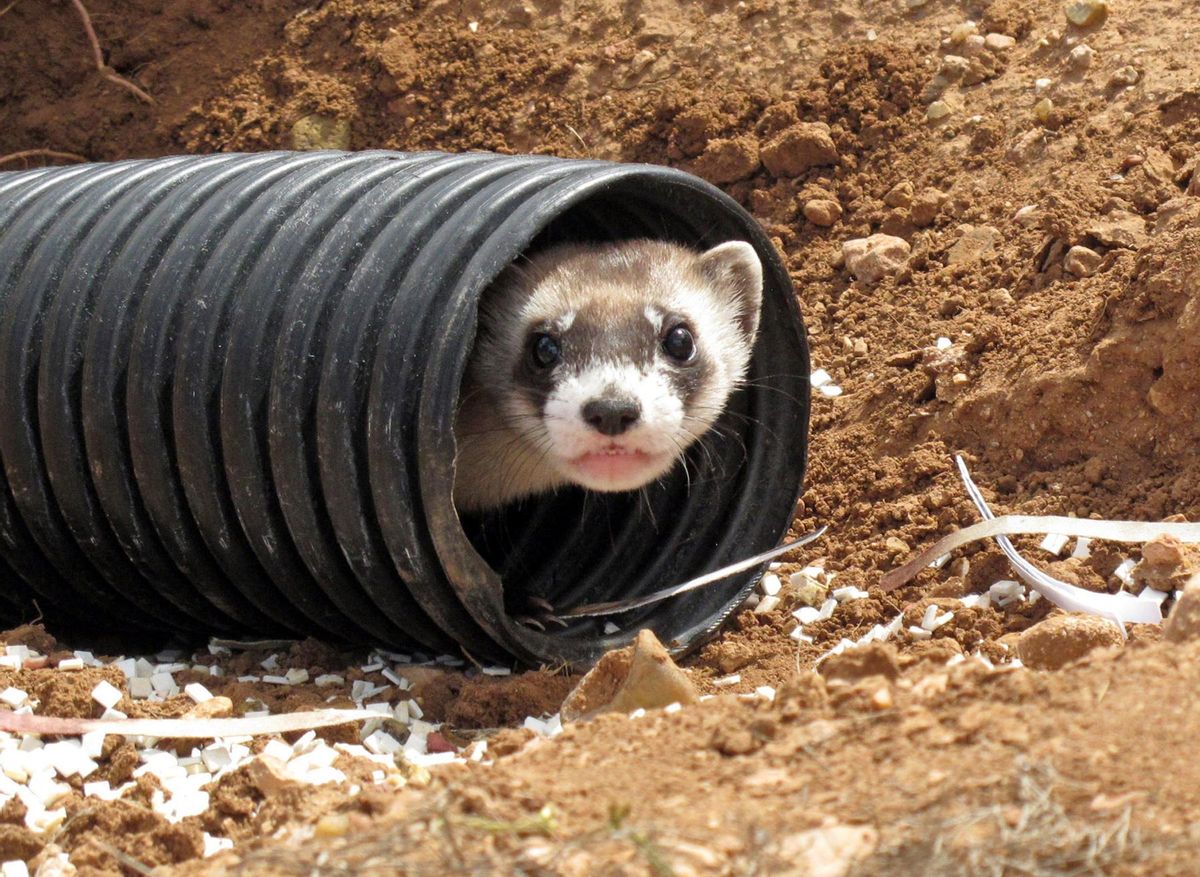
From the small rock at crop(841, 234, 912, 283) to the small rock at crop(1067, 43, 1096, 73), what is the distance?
116 centimetres

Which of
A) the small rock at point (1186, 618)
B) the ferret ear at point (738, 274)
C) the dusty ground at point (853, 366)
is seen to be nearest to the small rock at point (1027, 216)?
the dusty ground at point (853, 366)

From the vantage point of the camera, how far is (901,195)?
6.91m

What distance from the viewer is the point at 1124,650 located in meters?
3.14

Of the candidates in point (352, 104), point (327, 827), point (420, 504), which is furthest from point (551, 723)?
point (352, 104)

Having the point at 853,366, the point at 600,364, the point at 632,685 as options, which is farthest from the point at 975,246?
the point at 632,685

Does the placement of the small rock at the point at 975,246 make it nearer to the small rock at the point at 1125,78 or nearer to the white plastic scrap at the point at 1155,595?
the small rock at the point at 1125,78

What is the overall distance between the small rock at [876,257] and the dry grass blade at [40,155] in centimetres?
461

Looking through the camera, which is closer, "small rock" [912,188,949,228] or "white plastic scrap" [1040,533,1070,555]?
"white plastic scrap" [1040,533,1070,555]

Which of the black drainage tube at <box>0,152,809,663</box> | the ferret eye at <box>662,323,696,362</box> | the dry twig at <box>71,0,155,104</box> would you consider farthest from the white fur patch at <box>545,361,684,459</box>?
the dry twig at <box>71,0,155,104</box>

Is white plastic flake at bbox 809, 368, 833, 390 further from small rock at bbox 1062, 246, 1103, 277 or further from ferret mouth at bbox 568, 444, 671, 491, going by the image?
ferret mouth at bbox 568, 444, 671, 491

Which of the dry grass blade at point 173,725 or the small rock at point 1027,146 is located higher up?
the small rock at point 1027,146

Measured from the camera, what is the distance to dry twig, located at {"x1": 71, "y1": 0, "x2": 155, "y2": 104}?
341 inches

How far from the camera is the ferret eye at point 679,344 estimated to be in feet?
17.1

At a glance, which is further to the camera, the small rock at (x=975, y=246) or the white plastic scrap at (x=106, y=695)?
the small rock at (x=975, y=246)
